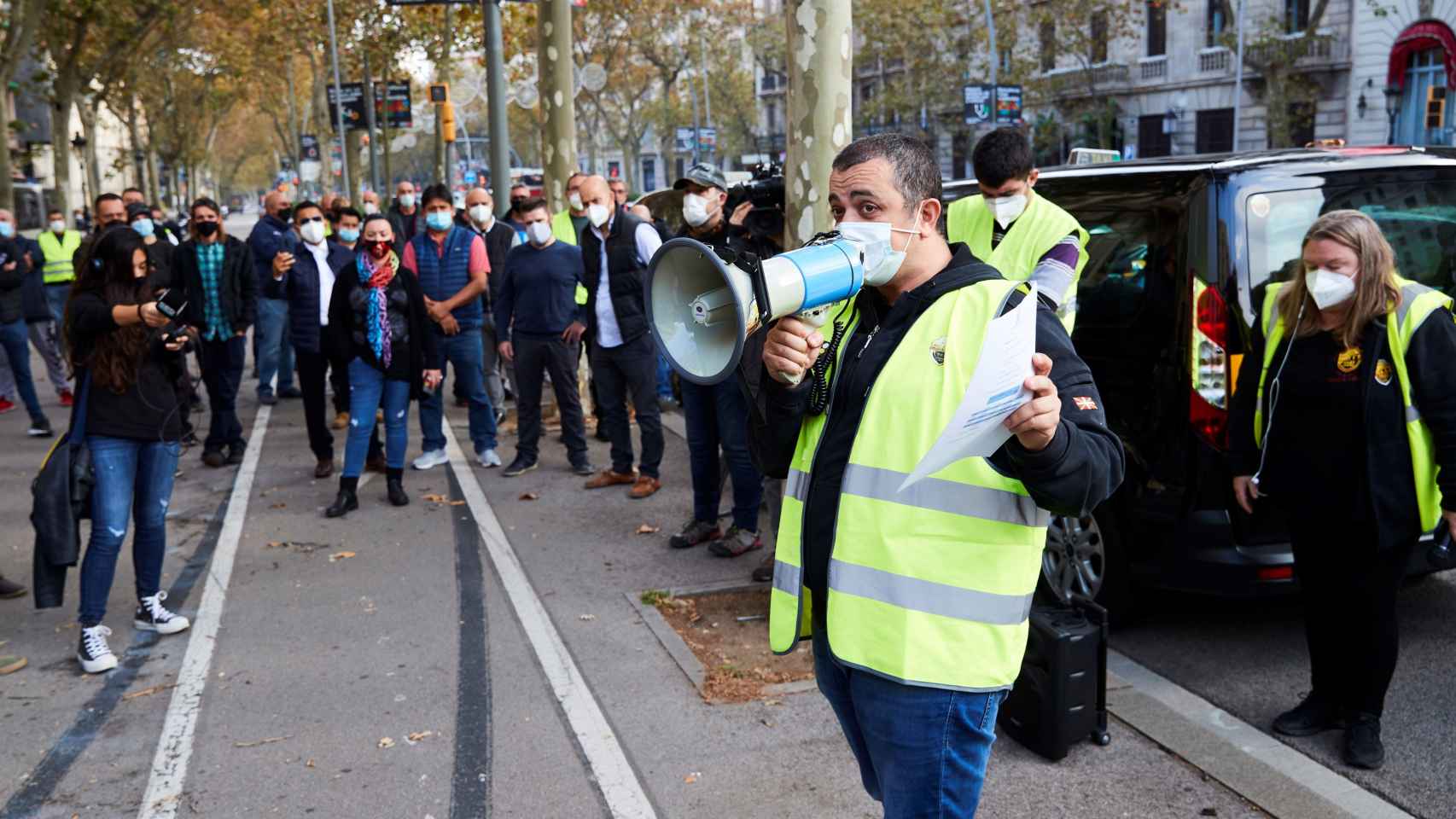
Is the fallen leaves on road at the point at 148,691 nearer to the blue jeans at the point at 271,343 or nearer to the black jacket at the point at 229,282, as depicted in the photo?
the black jacket at the point at 229,282

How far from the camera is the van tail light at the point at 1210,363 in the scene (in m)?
4.58

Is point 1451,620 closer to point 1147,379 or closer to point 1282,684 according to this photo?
point 1282,684

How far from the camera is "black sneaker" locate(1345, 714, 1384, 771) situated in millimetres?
4043

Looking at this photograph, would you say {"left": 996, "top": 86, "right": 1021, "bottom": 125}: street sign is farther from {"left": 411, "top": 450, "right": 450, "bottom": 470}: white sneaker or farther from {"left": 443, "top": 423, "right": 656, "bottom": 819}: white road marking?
{"left": 443, "top": 423, "right": 656, "bottom": 819}: white road marking

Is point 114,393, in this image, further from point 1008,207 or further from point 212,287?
point 212,287

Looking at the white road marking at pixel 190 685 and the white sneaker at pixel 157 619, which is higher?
the white sneaker at pixel 157 619

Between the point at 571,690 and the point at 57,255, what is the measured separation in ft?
34.0

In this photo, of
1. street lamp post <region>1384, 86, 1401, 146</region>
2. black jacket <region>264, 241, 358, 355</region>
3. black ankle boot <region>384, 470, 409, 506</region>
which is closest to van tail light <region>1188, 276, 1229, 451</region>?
black ankle boot <region>384, 470, 409, 506</region>

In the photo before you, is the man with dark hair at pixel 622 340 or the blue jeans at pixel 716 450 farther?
the man with dark hair at pixel 622 340

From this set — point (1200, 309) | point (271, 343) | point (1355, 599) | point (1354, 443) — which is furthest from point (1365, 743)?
point (271, 343)

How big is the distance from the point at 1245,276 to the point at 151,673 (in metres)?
4.61

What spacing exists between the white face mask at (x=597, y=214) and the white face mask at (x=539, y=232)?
0.36 m

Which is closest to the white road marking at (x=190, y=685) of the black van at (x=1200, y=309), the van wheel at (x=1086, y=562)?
the van wheel at (x=1086, y=562)

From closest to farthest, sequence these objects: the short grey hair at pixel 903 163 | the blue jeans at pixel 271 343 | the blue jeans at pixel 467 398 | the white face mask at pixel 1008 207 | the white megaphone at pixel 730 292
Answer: the white megaphone at pixel 730 292 < the short grey hair at pixel 903 163 < the white face mask at pixel 1008 207 < the blue jeans at pixel 467 398 < the blue jeans at pixel 271 343
